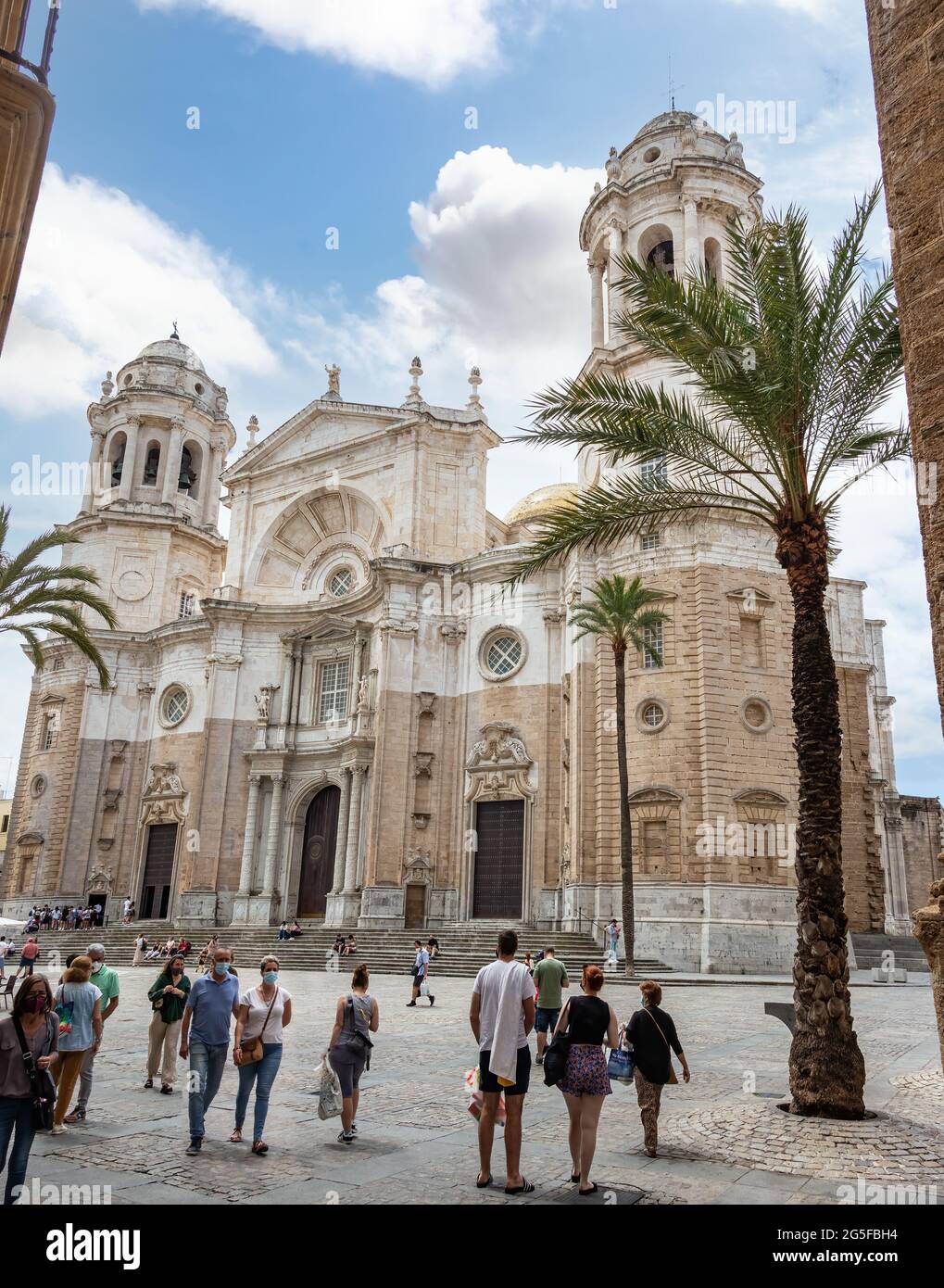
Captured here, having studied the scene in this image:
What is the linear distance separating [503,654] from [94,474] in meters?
25.9

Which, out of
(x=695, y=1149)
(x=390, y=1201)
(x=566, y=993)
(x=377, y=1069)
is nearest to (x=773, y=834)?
(x=566, y=993)

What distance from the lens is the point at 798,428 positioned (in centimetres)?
1090

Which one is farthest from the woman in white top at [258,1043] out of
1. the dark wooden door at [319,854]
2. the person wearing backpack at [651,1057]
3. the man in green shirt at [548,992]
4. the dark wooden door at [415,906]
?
the dark wooden door at [319,854]

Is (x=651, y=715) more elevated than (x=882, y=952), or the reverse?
(x=651, y=715)

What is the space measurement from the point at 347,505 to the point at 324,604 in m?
4.48

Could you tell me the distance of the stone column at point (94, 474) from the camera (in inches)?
1917

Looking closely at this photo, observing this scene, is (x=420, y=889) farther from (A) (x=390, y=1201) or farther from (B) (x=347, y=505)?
(A) (x=390, y=1201)

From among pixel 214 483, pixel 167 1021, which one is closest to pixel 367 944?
pixel 167 1021

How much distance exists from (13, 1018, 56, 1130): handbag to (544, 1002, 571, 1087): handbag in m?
3.14

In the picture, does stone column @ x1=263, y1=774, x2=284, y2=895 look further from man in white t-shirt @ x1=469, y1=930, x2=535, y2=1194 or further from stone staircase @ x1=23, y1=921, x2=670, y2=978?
man in white t-shirt @ x1=469, y1=930, x2=535, y2=1194

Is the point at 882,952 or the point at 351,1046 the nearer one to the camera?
the point at 351,1046

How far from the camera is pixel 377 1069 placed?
37.7ft

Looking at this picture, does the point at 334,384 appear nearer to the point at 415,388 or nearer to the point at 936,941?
the point at 415,388
